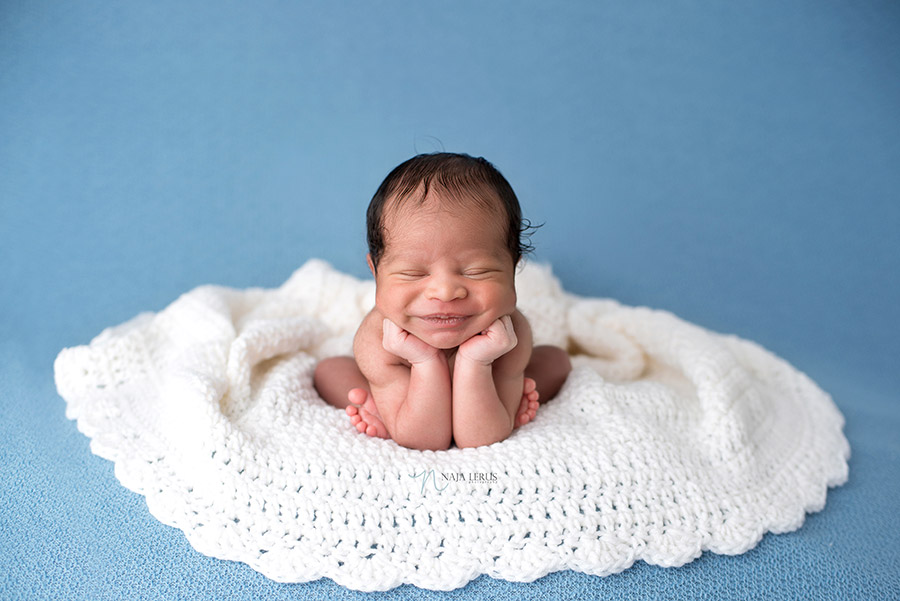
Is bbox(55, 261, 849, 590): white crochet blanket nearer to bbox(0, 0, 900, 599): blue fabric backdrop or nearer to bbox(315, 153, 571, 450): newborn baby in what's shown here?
bbox(315, 153, 571, 450): newborn baby

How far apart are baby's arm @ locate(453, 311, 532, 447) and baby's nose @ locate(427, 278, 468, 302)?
4.9 inches

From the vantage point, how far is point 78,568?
1390mm

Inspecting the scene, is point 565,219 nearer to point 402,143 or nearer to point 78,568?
point 402,143

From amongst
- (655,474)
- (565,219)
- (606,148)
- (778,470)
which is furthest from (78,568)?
(606,148)

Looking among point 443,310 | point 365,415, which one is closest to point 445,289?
point 443,310

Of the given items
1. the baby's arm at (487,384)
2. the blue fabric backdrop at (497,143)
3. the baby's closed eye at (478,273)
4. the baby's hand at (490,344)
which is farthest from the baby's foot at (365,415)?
the blue fabric backdrop at (497,143)

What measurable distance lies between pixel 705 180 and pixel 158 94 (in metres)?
2.10

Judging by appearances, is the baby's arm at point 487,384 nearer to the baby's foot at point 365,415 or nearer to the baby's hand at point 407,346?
the baby's hand at point 407,346

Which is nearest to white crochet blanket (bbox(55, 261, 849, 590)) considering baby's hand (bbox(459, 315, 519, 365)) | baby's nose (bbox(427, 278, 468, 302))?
baby's hand (bbox(459, 315, 519, 365))

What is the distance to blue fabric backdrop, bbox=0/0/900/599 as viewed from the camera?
2.69 metres

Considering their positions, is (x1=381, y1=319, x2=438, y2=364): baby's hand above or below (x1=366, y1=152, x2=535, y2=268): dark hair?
below

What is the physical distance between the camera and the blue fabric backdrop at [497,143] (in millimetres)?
2691

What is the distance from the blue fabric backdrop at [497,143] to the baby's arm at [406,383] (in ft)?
3.92

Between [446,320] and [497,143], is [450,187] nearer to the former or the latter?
[446,320]
